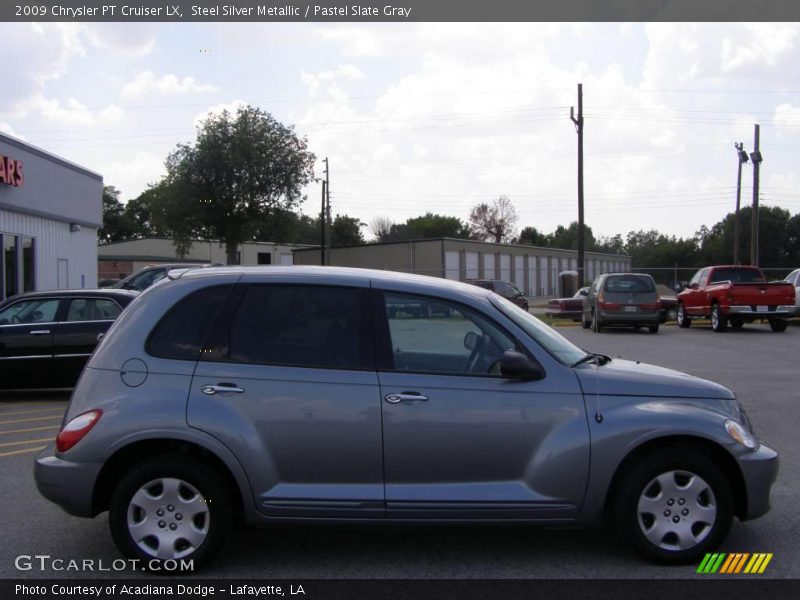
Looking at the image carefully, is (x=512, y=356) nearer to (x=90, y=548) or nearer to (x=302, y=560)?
(x=302, y=560)

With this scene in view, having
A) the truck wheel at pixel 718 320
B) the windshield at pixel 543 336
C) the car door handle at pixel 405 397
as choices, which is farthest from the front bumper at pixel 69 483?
the truck wheel at pixel 718 320

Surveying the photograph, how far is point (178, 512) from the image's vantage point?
4645 mm

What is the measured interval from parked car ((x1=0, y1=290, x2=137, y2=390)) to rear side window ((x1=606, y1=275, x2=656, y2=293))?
16.2 m

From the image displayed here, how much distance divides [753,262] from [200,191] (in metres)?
36.4

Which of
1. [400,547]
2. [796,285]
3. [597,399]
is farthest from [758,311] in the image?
[400,547]

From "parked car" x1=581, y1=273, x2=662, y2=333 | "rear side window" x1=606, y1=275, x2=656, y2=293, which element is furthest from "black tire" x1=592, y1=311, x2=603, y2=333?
"rear side window" x1=606, y1=275, x2=656, y2=293

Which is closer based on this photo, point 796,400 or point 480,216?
point 796,400

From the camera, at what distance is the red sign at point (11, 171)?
2136cm

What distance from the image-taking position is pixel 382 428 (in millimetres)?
4656

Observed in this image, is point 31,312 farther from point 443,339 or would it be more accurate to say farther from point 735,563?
point 735,563

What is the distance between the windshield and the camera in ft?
16.5

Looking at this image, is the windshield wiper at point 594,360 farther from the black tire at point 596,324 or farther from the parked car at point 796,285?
the parked car at point 796,285

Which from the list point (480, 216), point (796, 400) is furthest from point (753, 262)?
point (480, 216)

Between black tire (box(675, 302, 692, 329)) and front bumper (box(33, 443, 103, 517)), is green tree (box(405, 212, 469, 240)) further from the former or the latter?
front bumper (box(33, 443, 103, 517))
